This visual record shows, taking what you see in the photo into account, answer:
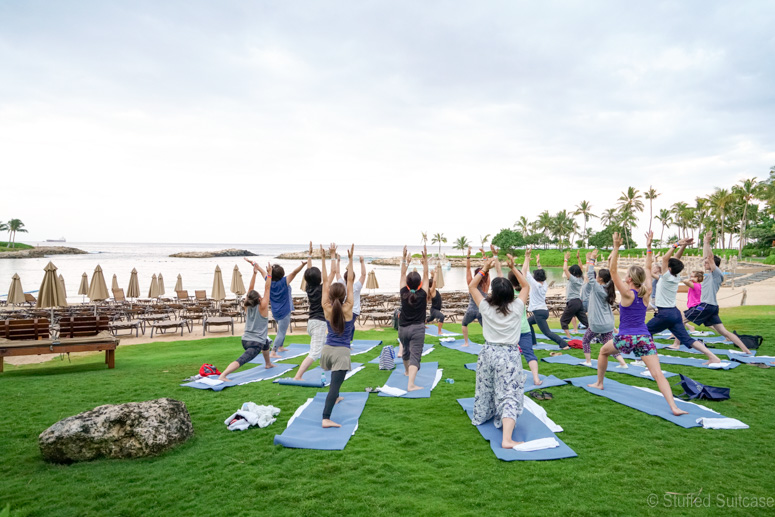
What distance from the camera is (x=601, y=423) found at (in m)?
4.82

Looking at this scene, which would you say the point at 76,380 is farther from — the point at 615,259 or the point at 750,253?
the point at 750,253

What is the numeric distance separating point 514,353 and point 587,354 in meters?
4.08

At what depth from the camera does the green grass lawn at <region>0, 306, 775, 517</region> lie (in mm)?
3184

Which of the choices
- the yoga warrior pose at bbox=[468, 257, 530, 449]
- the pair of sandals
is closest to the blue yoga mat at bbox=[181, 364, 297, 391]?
the yoga warrior pose at bbox=[468, 257, 530, 449]

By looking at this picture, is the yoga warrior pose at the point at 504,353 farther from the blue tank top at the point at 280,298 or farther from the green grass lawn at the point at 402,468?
the blue tank top at the point at 280,298

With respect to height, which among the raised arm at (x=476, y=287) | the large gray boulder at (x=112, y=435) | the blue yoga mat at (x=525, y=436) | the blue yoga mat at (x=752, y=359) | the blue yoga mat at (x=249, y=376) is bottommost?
the blue yoga mat at (x=249, y=376)

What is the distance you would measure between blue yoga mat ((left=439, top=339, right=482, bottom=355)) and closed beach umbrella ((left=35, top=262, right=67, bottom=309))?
31.4 ft

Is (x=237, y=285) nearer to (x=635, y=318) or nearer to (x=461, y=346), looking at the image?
(x=461, y=346)

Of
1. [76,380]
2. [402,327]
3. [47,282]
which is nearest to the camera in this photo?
[402,327]

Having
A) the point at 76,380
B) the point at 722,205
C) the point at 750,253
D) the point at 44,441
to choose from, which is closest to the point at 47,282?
the point at 76,380

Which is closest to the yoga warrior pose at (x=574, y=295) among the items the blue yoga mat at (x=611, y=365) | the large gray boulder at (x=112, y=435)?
the blue yoga mat at (x=611, y=365)

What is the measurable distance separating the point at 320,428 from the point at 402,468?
4.47 feet

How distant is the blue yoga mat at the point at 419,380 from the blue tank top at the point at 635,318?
2.79m

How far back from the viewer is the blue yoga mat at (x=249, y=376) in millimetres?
6453
